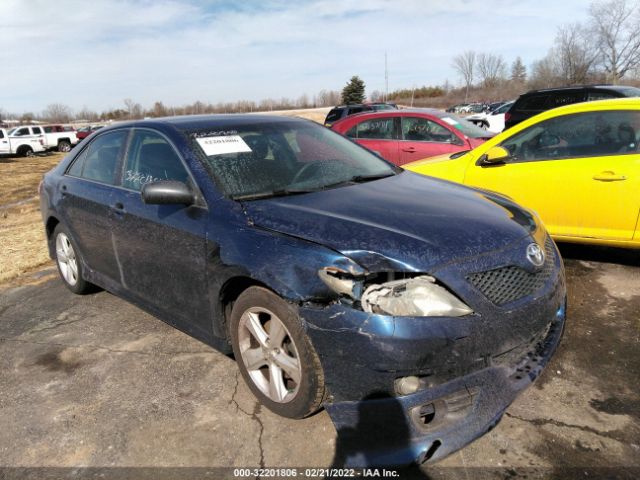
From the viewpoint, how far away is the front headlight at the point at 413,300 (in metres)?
2.10

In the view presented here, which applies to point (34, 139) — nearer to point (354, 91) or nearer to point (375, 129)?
point (375, 129)

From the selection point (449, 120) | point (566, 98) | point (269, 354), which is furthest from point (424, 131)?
point (269, 354)

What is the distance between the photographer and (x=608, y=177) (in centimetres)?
408

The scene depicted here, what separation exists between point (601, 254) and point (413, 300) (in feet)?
12.0

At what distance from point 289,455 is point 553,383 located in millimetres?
1573

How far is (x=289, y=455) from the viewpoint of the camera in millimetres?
2334

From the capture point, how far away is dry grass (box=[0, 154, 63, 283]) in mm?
5785

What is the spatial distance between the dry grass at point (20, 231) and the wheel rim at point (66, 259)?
47.6 inches

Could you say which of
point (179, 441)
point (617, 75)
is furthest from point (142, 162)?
point (617, 75)

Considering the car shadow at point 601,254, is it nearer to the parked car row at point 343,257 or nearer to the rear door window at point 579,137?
the parked car row at point 343,257

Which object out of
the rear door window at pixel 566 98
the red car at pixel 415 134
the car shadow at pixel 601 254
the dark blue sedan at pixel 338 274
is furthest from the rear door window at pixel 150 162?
the rear door window at pixel 566 98

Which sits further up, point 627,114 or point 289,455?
point 627,114

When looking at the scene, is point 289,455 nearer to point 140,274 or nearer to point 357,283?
point 357,283

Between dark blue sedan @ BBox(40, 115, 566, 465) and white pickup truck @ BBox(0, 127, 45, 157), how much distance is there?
1079 inches
